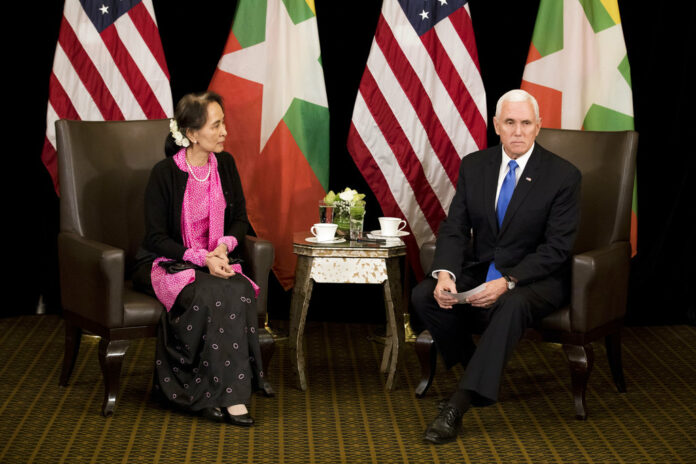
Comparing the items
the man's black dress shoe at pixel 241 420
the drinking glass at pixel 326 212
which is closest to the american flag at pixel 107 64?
the drinking glass at pixel 326 212

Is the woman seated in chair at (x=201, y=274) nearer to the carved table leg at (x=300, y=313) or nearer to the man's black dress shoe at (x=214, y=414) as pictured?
the man's black dress shoe at (x=214, y=414)

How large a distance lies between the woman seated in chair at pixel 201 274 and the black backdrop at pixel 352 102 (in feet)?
4.45

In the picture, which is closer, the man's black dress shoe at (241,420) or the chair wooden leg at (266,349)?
the man's black dress shoe at (241,420)

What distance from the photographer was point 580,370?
12.3ft

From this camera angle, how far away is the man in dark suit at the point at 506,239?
3.73m

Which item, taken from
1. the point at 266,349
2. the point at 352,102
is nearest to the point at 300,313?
the point at 266,349

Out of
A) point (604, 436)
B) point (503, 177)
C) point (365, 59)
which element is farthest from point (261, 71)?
point (604, 436)

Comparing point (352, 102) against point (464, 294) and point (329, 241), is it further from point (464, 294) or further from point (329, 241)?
point (464, 294)

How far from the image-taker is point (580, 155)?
4285 mm

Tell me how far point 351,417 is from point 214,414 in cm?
53

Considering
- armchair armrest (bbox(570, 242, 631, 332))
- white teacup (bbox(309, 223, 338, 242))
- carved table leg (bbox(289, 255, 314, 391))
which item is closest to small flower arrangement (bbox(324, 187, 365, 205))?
white teacup (bbox(309, 223, 338, 242))

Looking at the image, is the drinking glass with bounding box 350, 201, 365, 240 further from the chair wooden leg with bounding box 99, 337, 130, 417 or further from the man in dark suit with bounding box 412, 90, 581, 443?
the chair wooden leg with bounding box 99, 337, 130, 417

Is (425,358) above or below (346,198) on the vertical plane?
below

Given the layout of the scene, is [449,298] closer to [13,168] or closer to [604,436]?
[604,436]
